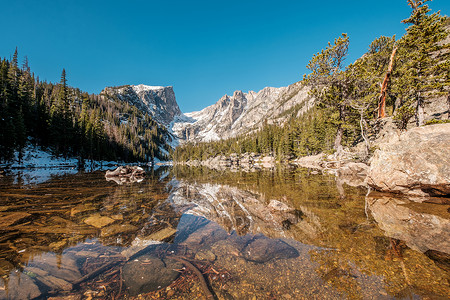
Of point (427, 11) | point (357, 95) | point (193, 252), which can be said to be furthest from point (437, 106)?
point (193, 252)

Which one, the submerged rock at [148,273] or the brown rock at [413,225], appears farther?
the brown rock at [413,225]

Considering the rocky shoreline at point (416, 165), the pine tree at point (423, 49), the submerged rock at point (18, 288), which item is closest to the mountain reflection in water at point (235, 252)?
the submerged rock at point (18, 288)

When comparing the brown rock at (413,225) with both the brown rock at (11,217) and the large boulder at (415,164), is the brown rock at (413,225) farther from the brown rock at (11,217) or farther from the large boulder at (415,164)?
the brown rock at (11,217)

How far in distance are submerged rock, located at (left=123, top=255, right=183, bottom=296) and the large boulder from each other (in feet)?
45.1

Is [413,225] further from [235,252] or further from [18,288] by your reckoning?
[18,288]

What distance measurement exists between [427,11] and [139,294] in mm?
30806

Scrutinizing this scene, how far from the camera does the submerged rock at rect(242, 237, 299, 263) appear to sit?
15.8 feet

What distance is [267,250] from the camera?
5.19 metres

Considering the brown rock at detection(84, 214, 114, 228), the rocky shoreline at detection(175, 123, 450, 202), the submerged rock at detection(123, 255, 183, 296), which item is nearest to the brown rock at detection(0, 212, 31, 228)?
the brown rock at detection(84, 214, 114, 228)

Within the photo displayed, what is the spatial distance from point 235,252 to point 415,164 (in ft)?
40.6

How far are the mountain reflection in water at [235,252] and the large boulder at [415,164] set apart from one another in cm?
233

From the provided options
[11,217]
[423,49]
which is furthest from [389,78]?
[11,217]

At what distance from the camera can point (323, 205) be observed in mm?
8969

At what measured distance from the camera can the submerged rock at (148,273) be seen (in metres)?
3.75
